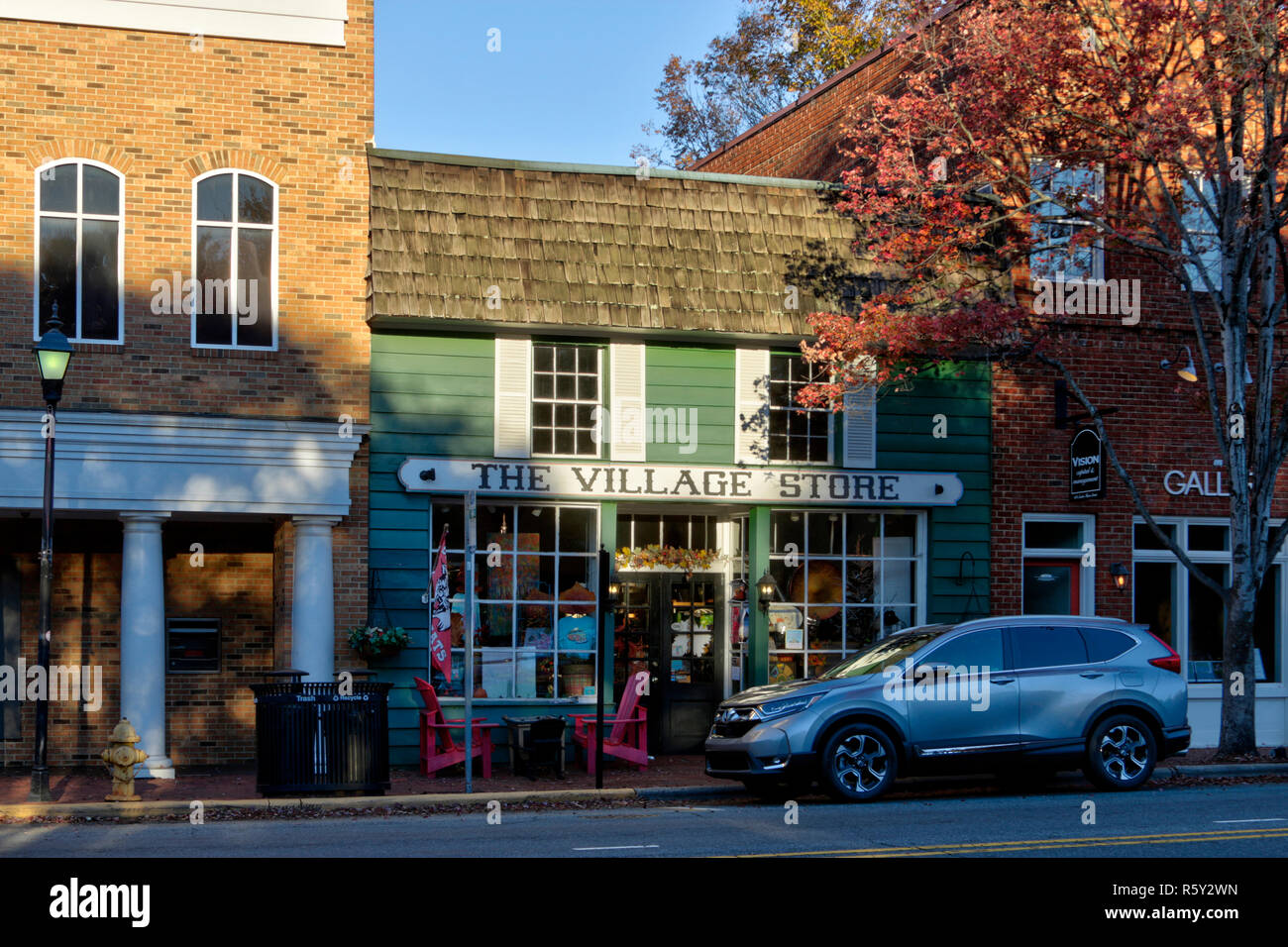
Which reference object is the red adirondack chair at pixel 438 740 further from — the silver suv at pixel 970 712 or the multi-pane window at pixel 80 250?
the multi-pane window at pixel 80 250

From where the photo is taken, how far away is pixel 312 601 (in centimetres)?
1661

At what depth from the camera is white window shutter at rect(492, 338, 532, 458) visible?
1762 cm

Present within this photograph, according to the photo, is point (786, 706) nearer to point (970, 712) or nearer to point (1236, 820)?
point (970, 712)

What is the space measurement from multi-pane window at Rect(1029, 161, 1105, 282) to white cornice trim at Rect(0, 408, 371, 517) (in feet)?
27.8

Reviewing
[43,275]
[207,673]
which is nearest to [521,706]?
[207,673]

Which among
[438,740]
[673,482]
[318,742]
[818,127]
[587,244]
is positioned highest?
[818,127]

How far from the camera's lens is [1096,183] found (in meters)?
18.7

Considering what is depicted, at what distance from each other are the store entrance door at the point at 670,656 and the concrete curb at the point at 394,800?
3.06 meters

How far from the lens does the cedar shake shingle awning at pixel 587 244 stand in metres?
17.2

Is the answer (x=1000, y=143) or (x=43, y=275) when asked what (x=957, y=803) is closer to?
(x=1000, y=143)

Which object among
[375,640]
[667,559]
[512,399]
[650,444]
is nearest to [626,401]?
[650,444]

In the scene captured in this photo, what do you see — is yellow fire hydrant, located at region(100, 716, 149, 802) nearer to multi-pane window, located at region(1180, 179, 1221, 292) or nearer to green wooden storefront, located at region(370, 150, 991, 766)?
green wooden storefront, located at region(370, 150, 991, 766)

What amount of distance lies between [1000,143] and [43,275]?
35.9ft

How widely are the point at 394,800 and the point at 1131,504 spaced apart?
1055 cm
